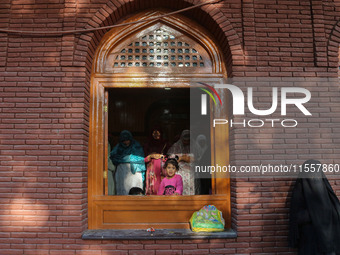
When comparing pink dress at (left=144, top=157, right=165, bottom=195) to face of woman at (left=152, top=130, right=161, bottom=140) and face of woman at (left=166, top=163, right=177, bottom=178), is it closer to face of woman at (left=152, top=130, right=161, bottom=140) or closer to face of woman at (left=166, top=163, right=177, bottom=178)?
face of woman at (left=166, top=163, right=177, bottom=178)

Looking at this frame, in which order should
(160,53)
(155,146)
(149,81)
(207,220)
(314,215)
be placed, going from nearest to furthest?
(314,215) < (207,220) < (149,81) < (160,53) < (155,146)

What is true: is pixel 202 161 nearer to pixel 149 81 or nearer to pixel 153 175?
pixel 153 175

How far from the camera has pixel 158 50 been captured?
16.3 ft

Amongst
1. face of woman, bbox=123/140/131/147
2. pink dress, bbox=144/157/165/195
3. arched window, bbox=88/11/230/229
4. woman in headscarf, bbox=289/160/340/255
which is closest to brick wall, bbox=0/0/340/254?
arched window, bbox=88/11/230/229

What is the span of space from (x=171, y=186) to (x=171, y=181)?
95 millimetres

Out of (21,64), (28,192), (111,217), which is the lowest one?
(111,217)

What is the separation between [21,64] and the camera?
4.48 m

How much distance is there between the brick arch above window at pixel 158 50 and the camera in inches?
193

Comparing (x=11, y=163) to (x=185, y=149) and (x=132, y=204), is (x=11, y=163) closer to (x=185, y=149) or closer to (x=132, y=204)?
(x=132, y=204)

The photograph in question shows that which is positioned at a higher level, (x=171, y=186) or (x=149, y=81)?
(x=149, y=81)

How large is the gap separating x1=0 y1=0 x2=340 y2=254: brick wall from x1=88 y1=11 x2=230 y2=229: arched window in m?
0.21

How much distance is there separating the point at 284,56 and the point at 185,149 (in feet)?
7.48

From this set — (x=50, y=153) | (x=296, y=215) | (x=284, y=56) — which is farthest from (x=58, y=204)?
(x=284, y=56)

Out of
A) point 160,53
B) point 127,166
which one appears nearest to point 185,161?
point 127,166
